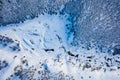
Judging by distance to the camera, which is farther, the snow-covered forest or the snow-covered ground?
the snow-covered forest

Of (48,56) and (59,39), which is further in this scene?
(59,39)

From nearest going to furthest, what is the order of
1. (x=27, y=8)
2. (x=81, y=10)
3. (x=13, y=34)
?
(x=13, y=34)
(x=27, y=8)
(x=81, y=10)

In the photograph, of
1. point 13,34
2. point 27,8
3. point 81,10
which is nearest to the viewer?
point 13,34

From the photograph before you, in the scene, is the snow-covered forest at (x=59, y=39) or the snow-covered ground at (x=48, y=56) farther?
the snow-covered forest at (x=59, y=39)

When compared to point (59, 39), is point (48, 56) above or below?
below

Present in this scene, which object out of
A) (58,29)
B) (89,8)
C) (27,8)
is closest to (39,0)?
(27,8)

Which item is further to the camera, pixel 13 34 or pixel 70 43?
pixel 70 43

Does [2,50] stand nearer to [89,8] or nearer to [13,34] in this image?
[13,34]

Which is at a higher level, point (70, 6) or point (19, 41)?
point (70, 6)
